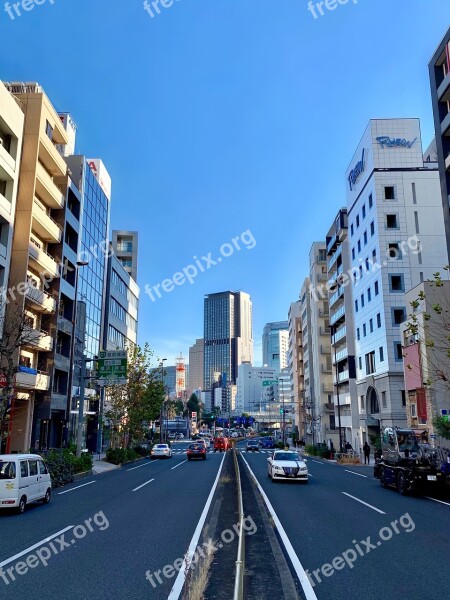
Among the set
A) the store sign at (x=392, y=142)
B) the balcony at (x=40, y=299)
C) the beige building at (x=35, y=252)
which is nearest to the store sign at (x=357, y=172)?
the store sign at (x=392, y=142)

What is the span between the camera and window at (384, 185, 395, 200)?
4812 centimetres

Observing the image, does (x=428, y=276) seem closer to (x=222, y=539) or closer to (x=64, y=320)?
(x=64, y=320)

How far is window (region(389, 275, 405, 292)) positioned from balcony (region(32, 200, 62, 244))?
30.0 m

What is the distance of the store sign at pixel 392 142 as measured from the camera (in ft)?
163

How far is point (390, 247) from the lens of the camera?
154 ft

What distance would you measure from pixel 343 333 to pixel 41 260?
1444 inches

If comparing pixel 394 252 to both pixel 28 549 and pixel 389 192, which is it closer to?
pixel 389 192

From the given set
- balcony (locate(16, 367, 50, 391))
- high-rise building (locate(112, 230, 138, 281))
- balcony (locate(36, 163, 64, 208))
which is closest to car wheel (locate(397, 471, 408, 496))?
balcony (locate(16, 367, 50, 391))

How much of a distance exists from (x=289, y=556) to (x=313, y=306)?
71.2 m

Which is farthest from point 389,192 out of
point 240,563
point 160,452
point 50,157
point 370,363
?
point 240,563

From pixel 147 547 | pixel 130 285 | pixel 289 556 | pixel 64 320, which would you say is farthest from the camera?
pixel 130 285

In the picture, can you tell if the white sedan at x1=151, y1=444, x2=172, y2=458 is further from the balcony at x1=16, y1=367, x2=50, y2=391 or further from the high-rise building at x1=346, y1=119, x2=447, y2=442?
the high-rise building at x1=346, y1=119, x2=447, y2=442

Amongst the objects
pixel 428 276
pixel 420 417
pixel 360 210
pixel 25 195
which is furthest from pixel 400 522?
pixel 360 210

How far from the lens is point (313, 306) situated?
260 ft
